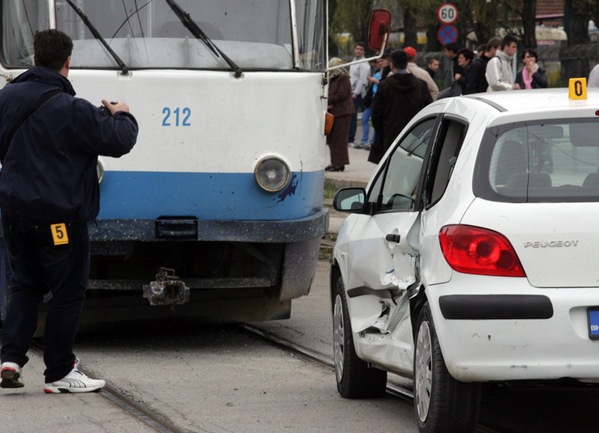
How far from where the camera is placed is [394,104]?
16.4 metres

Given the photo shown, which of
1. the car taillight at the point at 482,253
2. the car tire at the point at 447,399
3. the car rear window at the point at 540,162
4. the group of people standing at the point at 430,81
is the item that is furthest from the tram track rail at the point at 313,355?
the group of people standing at the point at 430,81

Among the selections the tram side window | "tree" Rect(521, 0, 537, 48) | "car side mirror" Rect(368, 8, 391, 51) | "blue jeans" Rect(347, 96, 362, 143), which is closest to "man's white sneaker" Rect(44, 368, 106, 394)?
the tram side window

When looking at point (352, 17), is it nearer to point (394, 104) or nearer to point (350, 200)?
point (394, 104)

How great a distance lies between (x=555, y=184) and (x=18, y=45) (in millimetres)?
4364

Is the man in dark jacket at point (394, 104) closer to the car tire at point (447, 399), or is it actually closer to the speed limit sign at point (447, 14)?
the car tire at point (447, 399)

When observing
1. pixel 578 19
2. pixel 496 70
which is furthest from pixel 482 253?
pixel 578 19

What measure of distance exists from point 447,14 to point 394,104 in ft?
52.7

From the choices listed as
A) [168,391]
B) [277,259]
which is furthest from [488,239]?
[277,259]

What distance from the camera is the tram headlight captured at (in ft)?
30.0

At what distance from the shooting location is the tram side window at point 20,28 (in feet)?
30.2

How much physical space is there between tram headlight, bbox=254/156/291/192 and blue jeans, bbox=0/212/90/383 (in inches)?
66.9

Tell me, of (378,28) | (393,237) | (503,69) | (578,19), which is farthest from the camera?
(578,19)

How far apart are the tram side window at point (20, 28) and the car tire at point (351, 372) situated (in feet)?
8.80

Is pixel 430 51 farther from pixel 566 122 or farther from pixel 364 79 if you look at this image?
pixel 566 122
